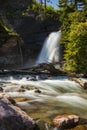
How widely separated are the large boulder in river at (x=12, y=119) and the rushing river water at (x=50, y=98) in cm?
248

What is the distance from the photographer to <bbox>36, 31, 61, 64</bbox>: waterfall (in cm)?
4650

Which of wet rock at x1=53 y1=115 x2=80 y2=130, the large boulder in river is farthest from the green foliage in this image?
the large boulder in river

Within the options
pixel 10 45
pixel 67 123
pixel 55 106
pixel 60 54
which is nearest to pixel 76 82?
pixel 55 106

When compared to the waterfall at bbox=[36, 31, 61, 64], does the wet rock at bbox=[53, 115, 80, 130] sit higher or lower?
higher

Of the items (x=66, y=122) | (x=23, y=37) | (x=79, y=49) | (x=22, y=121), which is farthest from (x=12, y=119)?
(x=23, y=37)

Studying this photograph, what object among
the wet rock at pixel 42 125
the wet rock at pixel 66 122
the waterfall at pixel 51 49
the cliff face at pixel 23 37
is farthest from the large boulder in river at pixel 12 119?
the waterfall at pixel 51 49

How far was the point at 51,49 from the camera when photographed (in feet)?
156

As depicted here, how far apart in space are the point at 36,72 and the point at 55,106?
1368cm

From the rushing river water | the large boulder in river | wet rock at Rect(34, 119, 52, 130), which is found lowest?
the rushing river water

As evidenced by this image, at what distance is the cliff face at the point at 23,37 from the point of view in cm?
4041

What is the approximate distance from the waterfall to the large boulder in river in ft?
114

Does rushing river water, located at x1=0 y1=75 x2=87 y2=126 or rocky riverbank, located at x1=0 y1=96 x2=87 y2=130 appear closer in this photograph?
rocky riverbank, located at x1=0 y1=96 x2=87 y2=130

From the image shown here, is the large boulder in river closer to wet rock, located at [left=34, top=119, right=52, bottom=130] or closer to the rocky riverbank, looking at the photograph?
the rocky riverbank

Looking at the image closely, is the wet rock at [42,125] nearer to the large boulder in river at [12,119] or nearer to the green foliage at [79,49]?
the large boulder in river at [12,119]
